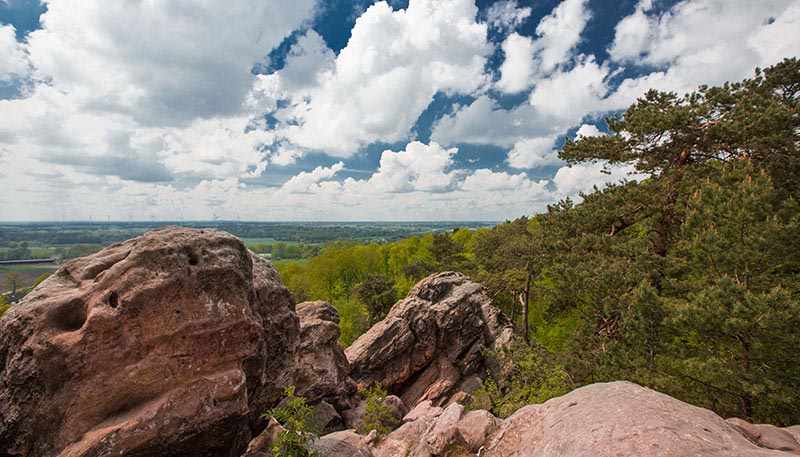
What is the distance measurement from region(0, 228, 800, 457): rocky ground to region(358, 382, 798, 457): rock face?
36mm

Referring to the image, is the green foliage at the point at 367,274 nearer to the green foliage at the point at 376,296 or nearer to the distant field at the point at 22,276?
the green foliage at the point at 376,296

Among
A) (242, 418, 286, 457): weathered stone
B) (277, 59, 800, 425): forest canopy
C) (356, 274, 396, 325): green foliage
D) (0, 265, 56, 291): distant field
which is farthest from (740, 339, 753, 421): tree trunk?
(0, 265, 56, 291): distant field

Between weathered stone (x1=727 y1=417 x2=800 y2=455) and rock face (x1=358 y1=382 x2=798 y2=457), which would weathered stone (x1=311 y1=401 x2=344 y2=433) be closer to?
rock face (x1=358 y1=382 x2=798 y2=457)

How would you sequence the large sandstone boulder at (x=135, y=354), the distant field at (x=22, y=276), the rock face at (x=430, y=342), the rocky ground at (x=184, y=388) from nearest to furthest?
Result: the rocky ground at (x=184, y=388), the large sandstone boulder at (x=135, y=354), the rock face at (x=430, y=342), the distant field at (x=22, y=276)

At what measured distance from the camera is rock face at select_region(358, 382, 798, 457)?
600 centimetres

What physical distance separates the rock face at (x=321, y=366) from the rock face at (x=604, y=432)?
10177 mm

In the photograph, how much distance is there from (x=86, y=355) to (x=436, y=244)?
44066 mm

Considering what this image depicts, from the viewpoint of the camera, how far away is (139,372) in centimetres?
833

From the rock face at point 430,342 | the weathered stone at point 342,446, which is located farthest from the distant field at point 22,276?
the weathered stone at point 342,446

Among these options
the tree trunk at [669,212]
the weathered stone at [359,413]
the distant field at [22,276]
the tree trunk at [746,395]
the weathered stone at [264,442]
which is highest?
the tree trunk at [669,212]

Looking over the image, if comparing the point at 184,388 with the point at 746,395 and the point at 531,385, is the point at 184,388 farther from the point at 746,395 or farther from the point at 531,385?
the point at 746,395

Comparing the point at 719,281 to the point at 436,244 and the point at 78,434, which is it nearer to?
the point at 78,434

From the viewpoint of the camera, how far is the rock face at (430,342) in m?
28.5

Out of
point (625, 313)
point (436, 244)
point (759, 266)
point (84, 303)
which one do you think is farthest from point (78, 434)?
point (436, 244)
